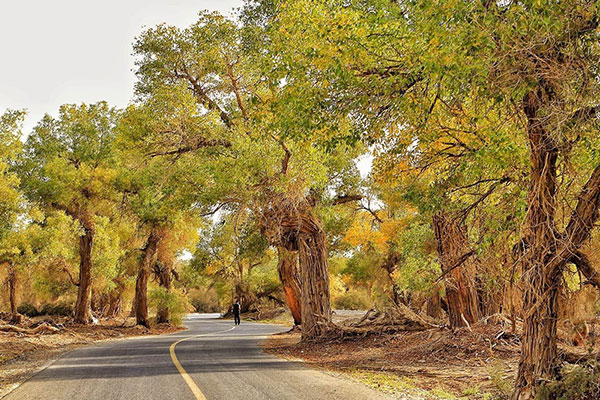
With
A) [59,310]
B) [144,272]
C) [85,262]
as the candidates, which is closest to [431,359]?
[144,272]

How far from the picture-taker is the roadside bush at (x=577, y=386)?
6410 mm

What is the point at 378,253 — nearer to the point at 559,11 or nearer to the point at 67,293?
the point at 67,293

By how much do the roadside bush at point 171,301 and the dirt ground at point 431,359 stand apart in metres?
17.5

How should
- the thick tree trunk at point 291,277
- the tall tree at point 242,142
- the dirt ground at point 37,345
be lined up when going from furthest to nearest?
the thick tree trunk at point 291,277 < the tall tree at point 242,142 < the dirt ground at point 37,345

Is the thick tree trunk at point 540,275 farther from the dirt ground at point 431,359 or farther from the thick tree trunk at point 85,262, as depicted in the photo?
the thick tree trunk at point 85,262

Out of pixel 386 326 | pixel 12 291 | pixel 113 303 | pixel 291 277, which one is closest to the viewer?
pixel 386 326

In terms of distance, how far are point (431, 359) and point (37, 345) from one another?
1404cm

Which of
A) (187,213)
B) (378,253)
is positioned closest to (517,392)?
(187,213)

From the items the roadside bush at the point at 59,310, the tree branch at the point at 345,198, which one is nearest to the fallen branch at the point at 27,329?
the tree branch at the point at 345,198

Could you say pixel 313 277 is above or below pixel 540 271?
above

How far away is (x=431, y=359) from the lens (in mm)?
13383

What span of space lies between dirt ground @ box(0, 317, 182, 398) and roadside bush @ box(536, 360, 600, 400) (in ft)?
26.4

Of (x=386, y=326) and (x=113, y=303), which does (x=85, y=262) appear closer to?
(x=113, y=303)

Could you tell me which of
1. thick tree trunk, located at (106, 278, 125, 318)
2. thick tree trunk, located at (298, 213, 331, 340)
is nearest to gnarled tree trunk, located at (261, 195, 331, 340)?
thick tree trunk, located at (298, 213, 331, 340)
